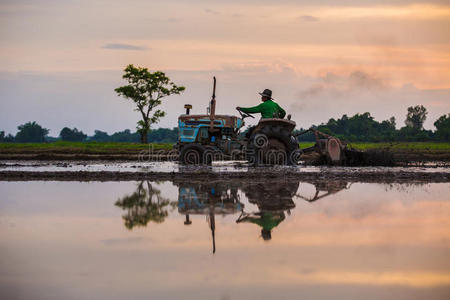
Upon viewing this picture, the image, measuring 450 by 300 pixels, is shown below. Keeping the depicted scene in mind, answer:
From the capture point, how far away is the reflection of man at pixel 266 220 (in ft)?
23.0

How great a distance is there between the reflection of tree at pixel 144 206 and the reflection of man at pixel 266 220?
1100 millimetres

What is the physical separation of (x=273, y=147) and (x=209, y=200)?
8372 mm

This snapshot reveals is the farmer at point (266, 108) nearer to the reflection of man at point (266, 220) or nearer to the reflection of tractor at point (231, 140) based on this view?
the reflection of tractor at point (231, 140)

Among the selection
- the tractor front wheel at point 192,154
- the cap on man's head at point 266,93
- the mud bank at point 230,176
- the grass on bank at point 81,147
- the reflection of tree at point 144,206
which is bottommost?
the reflection of tree at point 144,206

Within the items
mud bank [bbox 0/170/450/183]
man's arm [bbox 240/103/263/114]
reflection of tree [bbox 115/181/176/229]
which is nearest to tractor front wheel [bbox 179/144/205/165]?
man's arm [bbox 240/103/263/114]

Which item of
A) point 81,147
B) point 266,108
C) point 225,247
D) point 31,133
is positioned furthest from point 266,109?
point 31,133

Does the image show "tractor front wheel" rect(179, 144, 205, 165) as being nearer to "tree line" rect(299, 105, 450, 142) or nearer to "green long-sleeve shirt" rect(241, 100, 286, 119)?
"green long-sleeve shirt" rect(241, 100, 286, 119)

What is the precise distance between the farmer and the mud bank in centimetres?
263

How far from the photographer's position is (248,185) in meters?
12.9

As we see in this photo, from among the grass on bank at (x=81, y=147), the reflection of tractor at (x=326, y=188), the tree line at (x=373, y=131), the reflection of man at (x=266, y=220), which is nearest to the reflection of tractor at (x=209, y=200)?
the reflection of man at (x=266, y=220)

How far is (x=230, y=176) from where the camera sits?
15.0 m

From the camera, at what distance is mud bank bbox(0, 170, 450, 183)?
581 inches

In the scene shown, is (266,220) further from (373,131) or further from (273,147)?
(373,131)

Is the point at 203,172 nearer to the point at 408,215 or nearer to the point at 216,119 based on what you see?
the point at 216,119
